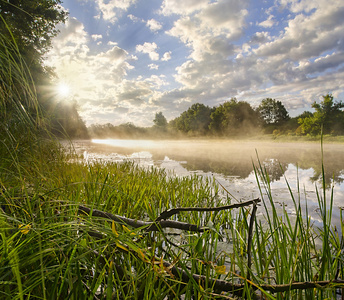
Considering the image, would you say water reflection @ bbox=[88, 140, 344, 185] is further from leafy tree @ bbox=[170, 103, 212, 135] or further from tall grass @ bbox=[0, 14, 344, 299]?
leafy tree @ bbox=[170, 103, 212, 135]

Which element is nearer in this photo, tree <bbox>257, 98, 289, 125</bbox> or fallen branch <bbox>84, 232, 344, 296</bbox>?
fallen branch <bbox>84, 232, 344, 296</bbox>

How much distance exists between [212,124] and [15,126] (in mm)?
47554

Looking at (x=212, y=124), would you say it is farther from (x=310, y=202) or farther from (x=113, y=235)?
(x=113, y=235)

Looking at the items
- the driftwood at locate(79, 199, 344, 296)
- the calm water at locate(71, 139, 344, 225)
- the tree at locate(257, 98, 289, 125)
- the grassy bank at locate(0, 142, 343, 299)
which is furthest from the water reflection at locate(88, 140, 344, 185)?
the tree at locate(257, 98, 289, 125)

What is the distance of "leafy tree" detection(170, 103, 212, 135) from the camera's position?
52.5 m

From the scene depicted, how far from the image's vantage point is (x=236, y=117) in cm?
4694

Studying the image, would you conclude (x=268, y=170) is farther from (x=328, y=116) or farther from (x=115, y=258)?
(x=328, y=116)

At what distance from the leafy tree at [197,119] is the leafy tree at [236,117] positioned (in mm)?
4172

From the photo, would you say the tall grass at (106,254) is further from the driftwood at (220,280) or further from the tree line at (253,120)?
the tree line at (253,120)

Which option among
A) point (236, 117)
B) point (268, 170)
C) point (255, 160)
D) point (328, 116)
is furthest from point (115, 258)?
A: point (236, 117)

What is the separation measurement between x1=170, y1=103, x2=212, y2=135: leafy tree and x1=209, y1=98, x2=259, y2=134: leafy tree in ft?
13.7

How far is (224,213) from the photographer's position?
8.84 feet

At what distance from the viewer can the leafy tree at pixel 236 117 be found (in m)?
46.0

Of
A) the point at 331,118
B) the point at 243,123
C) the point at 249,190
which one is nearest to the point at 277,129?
the point at 243,123
